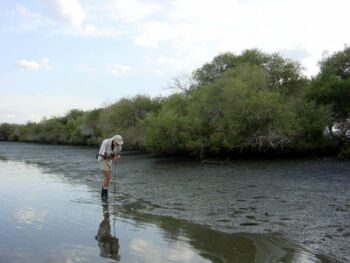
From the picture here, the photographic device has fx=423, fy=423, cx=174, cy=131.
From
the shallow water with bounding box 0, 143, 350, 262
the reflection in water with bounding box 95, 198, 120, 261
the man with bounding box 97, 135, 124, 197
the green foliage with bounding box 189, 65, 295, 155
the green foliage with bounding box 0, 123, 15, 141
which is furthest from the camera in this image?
the green foliage with bounding box 0, 123, 15, 141

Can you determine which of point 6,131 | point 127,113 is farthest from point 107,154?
point 6,131

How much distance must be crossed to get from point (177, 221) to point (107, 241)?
2.68m

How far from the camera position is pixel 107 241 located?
337 inches

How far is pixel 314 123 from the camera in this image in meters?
32.7

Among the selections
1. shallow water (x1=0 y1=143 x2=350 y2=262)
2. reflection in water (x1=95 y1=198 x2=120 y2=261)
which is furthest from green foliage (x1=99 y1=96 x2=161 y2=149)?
reflection in water (x1=95 y1=198 x2=120 y2=261)

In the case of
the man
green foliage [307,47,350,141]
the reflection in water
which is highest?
green foliage [307,47,350,141]

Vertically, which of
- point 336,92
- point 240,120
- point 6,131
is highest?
point 336,92

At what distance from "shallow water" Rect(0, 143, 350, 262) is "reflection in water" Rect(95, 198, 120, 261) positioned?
22 mm

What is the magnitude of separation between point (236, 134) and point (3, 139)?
315 ft

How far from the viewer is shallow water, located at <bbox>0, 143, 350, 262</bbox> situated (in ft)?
25.6

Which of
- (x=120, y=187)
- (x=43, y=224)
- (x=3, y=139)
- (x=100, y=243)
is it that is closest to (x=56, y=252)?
(x=100, y=243)

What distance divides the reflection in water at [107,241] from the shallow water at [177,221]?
2 centimetres

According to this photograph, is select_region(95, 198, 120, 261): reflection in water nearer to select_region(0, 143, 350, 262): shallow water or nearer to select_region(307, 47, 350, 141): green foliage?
select_region(0, 143, 350, 262): shallow water

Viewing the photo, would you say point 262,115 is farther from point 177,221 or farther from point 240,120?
point 177,221
